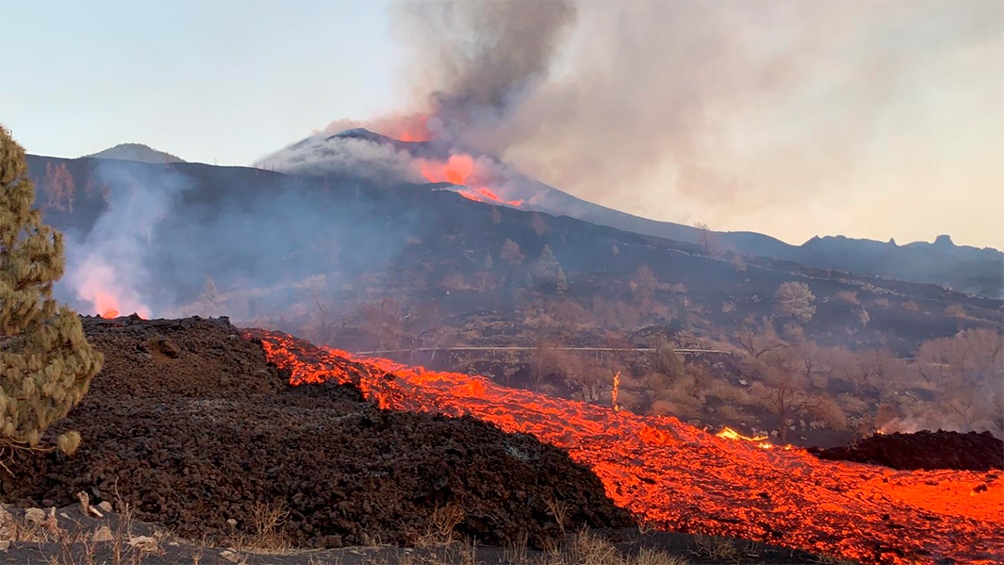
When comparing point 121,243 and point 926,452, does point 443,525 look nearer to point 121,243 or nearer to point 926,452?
point 926,452

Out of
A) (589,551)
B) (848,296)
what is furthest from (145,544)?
(848,296)

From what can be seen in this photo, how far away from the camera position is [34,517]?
6316mm

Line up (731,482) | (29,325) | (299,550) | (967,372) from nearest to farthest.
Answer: (299,550) < (29,325) < (731,482) < (967,372)

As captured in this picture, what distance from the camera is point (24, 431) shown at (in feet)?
23.9

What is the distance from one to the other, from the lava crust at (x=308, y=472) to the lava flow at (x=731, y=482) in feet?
6.83

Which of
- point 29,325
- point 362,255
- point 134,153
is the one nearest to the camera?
point 29,325

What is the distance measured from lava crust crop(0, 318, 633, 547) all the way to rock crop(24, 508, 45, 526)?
0.97m

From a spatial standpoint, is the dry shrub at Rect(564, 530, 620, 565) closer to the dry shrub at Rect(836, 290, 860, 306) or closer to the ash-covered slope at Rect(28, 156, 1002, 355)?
the ash-covered slope at Rect(28, 156, 1002, 355)

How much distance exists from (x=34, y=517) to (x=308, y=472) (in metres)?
3.09

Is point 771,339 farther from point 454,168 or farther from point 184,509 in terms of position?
point 454,168

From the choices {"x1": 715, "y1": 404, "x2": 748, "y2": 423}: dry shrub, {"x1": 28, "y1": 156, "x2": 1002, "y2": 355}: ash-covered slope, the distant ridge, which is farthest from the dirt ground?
the distant ridge

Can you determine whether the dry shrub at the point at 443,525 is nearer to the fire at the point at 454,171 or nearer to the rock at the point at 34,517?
the rock at the point at 34,517

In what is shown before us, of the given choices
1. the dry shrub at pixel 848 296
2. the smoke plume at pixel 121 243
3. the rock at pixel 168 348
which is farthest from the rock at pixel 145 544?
the dry shrub at pixel 848 296

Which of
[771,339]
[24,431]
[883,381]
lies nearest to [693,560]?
[24,431]
